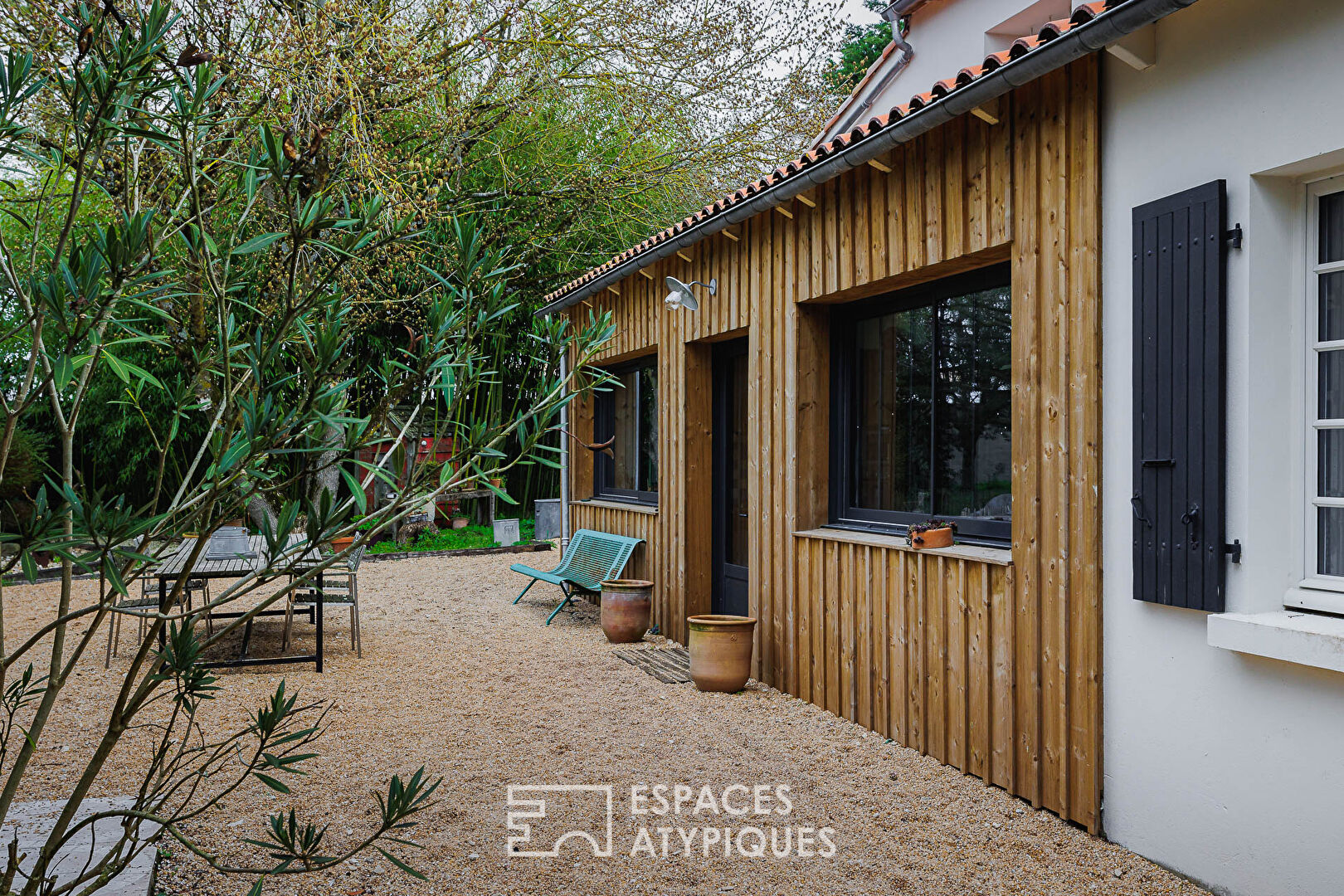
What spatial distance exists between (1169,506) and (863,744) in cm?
208

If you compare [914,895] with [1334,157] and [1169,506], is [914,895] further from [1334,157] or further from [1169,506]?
[1334,157]

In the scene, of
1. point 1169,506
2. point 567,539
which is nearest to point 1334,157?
point 1169,506

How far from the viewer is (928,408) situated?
195 inches

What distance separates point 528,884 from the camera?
3258 mm

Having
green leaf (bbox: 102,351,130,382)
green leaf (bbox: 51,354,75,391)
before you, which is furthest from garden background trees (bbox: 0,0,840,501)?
green leaf (bbox: 51,354,75,391)

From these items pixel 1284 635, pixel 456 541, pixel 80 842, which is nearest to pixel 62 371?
pixel 80 842

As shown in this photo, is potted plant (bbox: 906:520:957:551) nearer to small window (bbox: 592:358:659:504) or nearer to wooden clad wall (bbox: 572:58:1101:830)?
wooden clad wall (bbox: 572:58:1101:830)

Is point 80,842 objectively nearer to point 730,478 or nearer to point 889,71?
point 730,478

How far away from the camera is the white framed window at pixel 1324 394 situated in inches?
118

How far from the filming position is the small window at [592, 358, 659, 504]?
877 cm

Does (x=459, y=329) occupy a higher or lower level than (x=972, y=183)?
lower

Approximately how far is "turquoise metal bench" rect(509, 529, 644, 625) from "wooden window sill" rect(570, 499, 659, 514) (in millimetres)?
254
